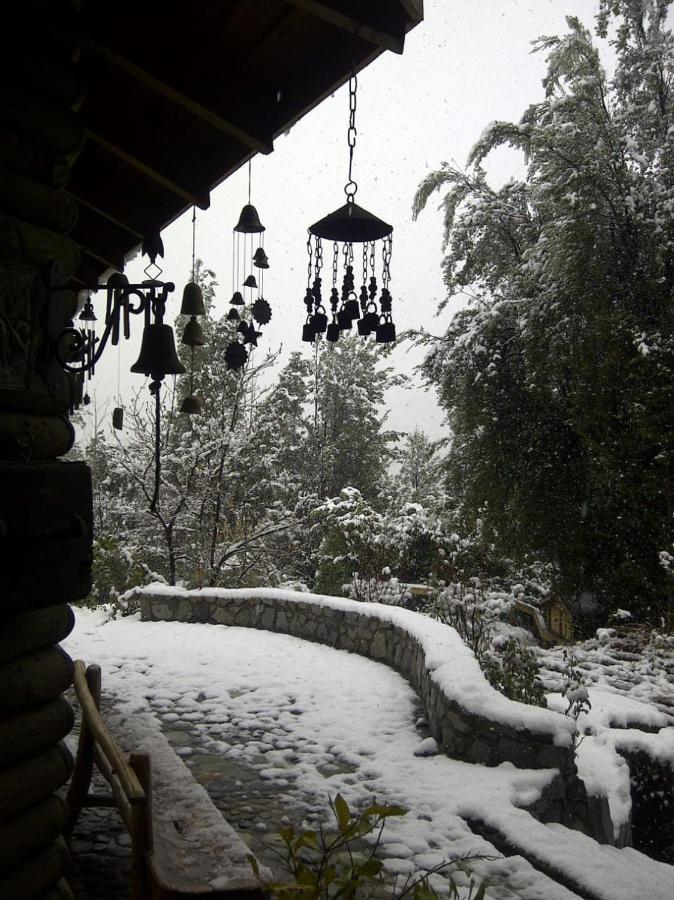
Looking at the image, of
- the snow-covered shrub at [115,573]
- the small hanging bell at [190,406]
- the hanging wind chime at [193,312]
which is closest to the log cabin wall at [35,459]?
the hanging wind chime at [193,312]

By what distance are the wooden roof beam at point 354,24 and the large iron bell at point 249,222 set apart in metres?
3.39

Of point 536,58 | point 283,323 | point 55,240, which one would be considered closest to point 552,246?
Answer: point 536,58

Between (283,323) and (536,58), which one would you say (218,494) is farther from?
(283,323)

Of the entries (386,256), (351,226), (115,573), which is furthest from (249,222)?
(115,573)

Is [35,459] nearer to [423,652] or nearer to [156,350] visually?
[156,350]

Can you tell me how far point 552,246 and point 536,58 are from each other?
16.6ft

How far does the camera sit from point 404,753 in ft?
16.0

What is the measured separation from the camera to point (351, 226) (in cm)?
411

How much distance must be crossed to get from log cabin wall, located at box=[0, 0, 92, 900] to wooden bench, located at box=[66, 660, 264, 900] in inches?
11.7

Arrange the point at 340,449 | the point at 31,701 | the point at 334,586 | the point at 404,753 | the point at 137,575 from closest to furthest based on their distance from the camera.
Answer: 1. the point at 31,701
2. the point at 404,753
3. the point at 334,586
4. the point at 137,575
5. the point at 340,449

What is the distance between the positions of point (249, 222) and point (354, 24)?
3459 millimetres

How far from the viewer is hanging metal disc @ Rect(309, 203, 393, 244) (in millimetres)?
3982

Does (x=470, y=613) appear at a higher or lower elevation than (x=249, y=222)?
lower

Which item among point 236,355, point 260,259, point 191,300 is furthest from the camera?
point 260,259
